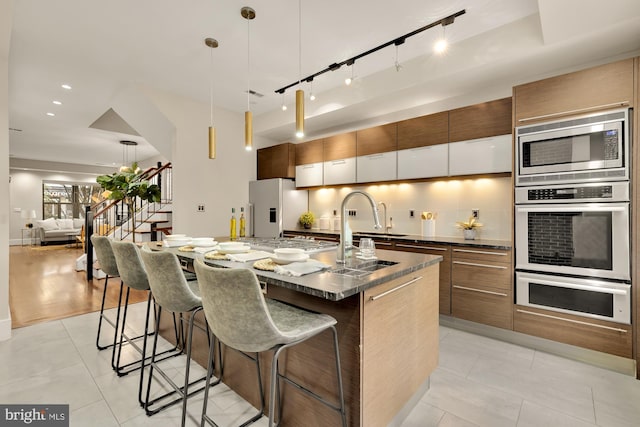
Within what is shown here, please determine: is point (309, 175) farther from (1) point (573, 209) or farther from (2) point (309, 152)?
(1) point (573, 209)

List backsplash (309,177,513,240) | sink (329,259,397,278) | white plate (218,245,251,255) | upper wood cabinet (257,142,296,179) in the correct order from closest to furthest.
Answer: sink (329,259,397,278) → white plate (218,245,251,255) → backsplash (309,177,513,240) → upper wood cabinet (257,142,296,179)

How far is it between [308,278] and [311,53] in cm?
271

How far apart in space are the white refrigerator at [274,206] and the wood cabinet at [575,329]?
3.27m

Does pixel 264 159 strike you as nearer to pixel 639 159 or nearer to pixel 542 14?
pixel 542 14

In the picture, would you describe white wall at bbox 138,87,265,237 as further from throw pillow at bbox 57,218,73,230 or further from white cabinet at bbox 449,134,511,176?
throw pillow at bbox 57,218,73,230

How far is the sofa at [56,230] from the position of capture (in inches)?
392

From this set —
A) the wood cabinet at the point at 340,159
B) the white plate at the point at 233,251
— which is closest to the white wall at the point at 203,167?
the wood cabinet at the point at 340,159

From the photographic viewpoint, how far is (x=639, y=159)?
224cm

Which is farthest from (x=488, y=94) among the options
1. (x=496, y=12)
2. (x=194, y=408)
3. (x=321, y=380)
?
(x=194, y=408)

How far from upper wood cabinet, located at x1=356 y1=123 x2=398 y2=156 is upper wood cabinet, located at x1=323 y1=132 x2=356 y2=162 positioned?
0.33 feet

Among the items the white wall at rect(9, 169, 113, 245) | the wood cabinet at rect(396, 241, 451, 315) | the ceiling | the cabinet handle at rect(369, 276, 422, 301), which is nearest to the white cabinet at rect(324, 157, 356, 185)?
the ceiling

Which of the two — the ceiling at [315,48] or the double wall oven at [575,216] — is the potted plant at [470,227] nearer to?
the double wall oven at [575,216]

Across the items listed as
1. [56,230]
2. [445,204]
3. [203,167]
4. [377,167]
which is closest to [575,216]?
[445,204]

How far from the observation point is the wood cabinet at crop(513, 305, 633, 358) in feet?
7.62
